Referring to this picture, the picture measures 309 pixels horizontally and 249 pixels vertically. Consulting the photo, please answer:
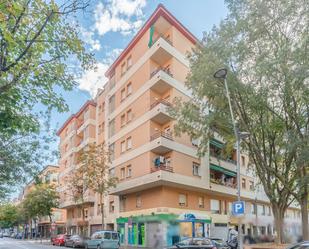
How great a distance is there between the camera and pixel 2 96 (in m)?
8.37

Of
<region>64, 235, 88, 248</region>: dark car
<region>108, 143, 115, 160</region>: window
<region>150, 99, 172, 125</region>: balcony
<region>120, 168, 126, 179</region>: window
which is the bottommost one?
<region>64, 235, 88, 248</region>: dark car

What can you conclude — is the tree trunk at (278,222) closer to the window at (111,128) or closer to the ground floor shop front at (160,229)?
the ground floor shop front at (160,229)

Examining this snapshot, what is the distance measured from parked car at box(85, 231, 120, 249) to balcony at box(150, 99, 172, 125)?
35.9 ft

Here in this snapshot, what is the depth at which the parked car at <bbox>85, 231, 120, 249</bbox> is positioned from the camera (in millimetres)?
28875

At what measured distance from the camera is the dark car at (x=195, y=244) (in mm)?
18542

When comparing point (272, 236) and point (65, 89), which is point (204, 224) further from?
point (65, 89)

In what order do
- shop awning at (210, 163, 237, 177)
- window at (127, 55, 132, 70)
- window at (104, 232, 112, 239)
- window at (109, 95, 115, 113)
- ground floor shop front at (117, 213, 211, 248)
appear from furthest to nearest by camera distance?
window at (109, 95, 115, 113) → window at (127, 55, 132, 70) → shop awning at (210, 163, 237, 177) → window at (104, 232, 112, 239) → ground floor shop front at (117, 213, 211, 248)

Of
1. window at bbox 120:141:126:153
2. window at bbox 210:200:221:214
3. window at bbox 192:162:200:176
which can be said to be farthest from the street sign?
window at bbox 120:141:126:153

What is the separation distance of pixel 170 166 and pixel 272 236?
9.74 meters

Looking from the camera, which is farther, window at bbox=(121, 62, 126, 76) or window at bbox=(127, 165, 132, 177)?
window at bbox=(121, 62, 126, 76)

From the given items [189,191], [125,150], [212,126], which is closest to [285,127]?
[212,126]

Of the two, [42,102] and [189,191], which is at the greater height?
[42,102]

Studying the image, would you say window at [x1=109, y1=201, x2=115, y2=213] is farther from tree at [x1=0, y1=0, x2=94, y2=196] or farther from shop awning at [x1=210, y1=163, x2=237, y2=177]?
tree at [x1=0, y1=0, x2=94, y2=196]

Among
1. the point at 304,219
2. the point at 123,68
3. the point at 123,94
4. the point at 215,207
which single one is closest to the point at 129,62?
the point at 123,68
